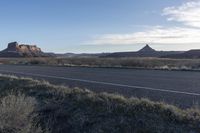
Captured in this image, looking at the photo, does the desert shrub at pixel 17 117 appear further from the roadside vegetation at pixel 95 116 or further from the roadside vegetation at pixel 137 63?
the roadside vegetation at pixel 137 63

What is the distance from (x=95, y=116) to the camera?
1012 centimetres

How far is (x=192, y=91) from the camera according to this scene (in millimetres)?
15250

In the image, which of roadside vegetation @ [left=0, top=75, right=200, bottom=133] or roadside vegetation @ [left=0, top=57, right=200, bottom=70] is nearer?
roadside vegetation @ [left=0, top=75, right=200, bottom=133]

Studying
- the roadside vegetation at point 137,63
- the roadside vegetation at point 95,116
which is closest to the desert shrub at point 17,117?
the roadside vegetation at point 95,116

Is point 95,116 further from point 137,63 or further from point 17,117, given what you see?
point 137,63

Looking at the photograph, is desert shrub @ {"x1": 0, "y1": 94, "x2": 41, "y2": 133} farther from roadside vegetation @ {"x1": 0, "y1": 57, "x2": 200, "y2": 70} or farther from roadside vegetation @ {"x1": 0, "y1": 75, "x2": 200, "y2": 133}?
roadside vegetation @ {"x1": 0, "y1": 57, "x2": 200, "y2": 70}

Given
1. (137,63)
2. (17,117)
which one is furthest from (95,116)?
(137,63)

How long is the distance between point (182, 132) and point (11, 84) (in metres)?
10.5

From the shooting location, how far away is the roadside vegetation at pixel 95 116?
8855 millimetres

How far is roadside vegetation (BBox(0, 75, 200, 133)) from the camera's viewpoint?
886cm

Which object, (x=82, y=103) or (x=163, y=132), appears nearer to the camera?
(x=163, y=132)

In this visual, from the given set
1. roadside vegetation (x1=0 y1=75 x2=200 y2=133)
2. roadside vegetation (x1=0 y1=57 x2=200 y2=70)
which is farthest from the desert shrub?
roadside vegetation (x1=0 y1=57 x2=200 y2=70)

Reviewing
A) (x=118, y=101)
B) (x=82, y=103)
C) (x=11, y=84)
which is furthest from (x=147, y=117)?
(x=11, y=84)

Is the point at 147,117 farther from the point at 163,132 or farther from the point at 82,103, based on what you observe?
the point at 82,103
